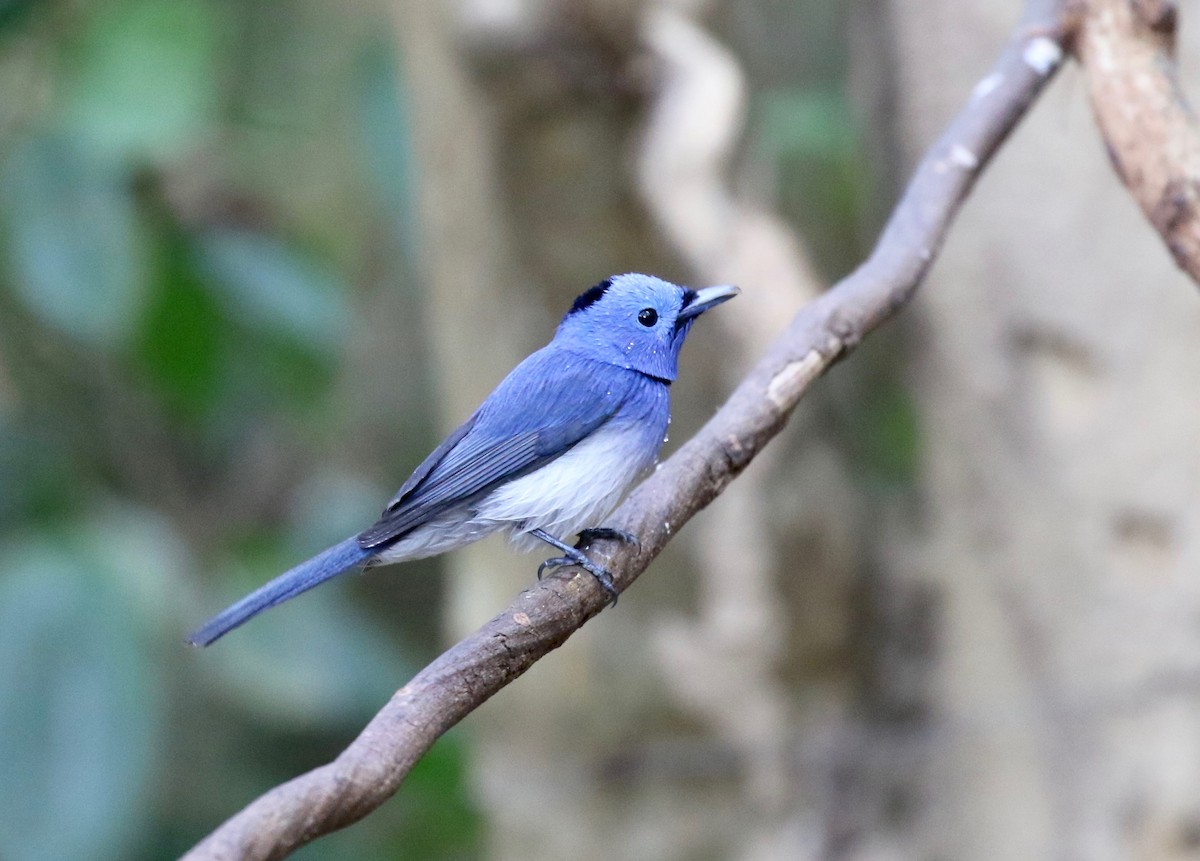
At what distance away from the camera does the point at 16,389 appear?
485 cm

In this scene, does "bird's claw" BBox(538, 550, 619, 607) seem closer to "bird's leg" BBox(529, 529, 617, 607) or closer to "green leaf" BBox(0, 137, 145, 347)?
"bird's leg" BBox(529, 529, 617, 607)

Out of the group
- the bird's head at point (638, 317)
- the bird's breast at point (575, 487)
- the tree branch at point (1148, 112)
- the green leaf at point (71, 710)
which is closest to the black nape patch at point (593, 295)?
the bird's head at point (638, 317)

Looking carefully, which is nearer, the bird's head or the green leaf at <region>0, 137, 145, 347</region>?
the bird's head

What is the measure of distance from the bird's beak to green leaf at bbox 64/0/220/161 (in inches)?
81.6

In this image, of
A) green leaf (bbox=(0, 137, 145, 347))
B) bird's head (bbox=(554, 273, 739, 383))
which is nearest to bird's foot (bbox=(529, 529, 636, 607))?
bird's head (bbox=(554, 273, 739, 383))

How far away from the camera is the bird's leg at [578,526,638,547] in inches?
86.4

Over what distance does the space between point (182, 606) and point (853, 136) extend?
8.84 ft

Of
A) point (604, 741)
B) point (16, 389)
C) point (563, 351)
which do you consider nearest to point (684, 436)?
point (604, 741)

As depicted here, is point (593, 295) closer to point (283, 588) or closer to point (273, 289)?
point (283, 588)

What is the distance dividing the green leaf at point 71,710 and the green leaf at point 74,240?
0.66 meters

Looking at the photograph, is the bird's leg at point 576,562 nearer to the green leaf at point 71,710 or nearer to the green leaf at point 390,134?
the green leaf at point 71,710

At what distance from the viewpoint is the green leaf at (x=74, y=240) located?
3.93 meters

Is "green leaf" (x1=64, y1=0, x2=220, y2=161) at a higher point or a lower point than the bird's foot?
higher

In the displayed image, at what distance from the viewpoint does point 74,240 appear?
13.2 feet
